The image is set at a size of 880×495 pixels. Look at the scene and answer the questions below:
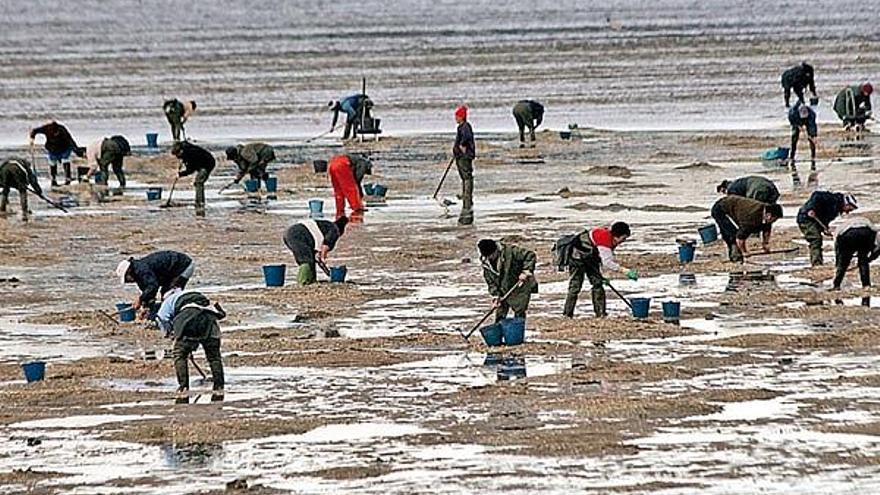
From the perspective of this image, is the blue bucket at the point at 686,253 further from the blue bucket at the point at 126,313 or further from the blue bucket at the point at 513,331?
the blue bucket at the point at 126,313

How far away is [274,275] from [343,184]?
20.1ft

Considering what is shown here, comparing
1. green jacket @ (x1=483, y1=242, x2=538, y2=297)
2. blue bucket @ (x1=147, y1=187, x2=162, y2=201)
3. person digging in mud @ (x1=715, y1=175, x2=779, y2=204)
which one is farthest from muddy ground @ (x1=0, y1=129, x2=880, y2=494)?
blue bucket @ (x1=147, y1=187, x2=162, y2=201)

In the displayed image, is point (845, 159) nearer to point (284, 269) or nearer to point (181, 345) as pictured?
point (284, 269)

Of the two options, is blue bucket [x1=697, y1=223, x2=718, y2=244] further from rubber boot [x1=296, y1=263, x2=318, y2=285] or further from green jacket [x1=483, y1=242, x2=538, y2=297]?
green jacket [x1=483, y1=242, x2=538, y2=297]

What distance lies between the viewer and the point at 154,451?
13781mm

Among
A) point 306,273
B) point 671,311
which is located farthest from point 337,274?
→ point 671,311

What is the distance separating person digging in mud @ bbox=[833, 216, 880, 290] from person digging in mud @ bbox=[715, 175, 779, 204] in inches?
126

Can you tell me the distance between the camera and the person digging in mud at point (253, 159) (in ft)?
105

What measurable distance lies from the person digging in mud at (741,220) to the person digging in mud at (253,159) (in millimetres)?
11167

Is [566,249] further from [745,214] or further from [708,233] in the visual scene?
[708,233]

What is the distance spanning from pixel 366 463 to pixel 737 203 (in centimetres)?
1046

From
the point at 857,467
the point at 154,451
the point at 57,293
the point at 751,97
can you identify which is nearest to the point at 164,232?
the point at 57,293

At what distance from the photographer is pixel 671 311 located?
62.2ft

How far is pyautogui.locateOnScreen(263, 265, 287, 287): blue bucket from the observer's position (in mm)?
21688
